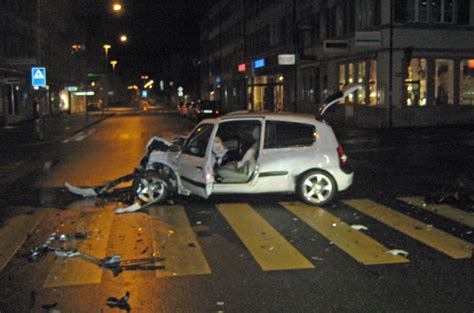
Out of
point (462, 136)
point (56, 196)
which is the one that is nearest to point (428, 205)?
point (56, 196)

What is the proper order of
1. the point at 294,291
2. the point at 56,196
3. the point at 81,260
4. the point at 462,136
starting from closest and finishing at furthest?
1. the point at 294,291
2. the point at 81,260
3. the point at 56,196
4. the point at 462,136

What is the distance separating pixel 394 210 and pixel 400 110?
22693 mm

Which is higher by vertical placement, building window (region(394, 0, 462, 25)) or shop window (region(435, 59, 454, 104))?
building window (region(394, 0, 462, 25))

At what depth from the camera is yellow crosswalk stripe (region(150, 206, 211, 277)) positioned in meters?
6.79

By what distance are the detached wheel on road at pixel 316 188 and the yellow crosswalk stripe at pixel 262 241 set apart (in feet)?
3.16

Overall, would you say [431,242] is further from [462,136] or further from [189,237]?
[462,136]

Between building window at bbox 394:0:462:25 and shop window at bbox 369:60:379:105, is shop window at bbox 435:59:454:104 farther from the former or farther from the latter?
shop window at bbox 369:60:379:105

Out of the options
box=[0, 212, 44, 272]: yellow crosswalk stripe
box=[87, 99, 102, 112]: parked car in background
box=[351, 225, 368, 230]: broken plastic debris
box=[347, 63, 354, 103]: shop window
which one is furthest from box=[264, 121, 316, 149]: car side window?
box=[87, 99, 102, 112]: parked car in background

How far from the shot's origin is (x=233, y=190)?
10.5 m

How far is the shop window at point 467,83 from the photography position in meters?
32.9

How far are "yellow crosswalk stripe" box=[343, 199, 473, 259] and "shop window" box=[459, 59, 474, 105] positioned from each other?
24.4m

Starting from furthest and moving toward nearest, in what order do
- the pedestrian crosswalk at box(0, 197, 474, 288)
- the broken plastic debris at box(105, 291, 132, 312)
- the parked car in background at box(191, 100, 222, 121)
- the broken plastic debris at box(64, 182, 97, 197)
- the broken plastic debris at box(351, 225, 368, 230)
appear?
the parked car in background at box(191, 100, 222, 121) < the broken plastic debris at box(64, 182, 97, 197) < the broken plastic debris at box(351, 225, 368, 230) < the pedestrian crosswalk at box(0, 197, 474, 288) < the broken plastic debris at box(105, 291, 132, 312)

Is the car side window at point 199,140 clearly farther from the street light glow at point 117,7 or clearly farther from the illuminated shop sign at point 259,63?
the illuminated shop sign at point 259,63

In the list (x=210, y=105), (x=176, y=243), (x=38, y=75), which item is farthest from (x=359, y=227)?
(x=210, y=105)
